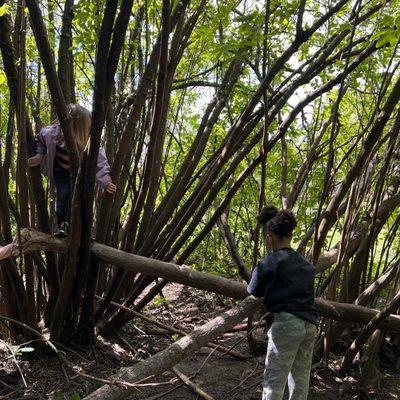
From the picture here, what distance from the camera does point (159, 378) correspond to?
12.7 feet

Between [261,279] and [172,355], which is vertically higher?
[261,279]

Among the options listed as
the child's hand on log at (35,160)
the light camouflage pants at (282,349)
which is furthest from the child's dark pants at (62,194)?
the light camouflage pants at (282,349)

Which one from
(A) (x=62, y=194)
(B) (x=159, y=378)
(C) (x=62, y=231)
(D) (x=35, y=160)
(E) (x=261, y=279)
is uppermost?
(D) (x=35, y=160)

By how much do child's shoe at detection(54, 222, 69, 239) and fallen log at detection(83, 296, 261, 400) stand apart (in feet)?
4.11

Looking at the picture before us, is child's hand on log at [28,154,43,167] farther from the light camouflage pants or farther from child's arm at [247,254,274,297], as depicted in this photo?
the light camouflage pants

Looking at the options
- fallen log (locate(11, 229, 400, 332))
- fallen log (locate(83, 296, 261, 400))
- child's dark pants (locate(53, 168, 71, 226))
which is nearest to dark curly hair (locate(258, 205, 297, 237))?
fallen log (locate(83, 296, 261, 400))

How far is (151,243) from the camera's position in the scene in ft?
13.7

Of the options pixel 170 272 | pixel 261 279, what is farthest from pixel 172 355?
pixel 170 272

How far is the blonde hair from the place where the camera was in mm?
3328

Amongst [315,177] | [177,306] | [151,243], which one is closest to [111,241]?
[151,243]

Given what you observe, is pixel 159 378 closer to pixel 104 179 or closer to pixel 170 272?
pixel 170 272

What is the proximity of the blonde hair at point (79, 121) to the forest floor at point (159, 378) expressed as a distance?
1.66m

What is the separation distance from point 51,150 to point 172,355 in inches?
70.9

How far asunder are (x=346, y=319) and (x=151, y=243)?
178cm
